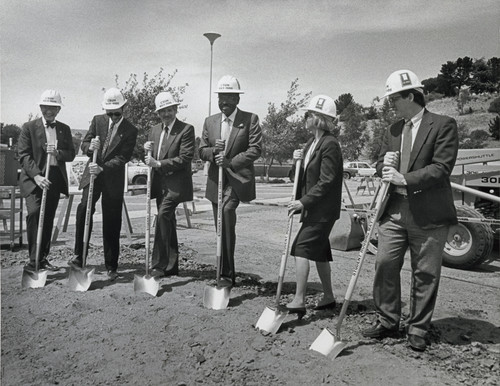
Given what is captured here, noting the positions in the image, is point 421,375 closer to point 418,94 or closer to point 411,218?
point 411,218

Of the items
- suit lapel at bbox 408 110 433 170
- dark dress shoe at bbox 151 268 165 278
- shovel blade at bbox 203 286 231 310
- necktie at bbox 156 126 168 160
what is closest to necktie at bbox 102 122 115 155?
necktie at bbox 156 126 168 160

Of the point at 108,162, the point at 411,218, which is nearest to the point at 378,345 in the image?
the point at 411,218

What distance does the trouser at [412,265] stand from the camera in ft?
11.4

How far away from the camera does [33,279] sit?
5.01 meters

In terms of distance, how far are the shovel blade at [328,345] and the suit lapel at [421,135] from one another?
1381mm

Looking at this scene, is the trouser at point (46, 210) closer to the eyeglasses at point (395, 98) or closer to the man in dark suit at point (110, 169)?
the man in dark suit at point (110, 169)

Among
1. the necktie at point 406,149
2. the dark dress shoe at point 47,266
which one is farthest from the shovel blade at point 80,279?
the necktie at point 406,149

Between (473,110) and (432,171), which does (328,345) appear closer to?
(432,171)

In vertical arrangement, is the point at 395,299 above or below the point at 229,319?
above

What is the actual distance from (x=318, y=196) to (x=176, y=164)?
1.91m

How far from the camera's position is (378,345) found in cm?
352

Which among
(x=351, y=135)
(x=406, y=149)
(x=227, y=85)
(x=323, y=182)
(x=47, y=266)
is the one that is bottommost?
(x=47, y=266)

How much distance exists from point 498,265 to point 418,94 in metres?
4.37

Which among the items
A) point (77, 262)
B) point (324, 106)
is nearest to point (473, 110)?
point (324, 106)
